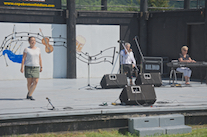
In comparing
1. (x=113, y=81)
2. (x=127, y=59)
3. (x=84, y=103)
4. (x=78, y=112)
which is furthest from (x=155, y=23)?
(x=78, y=112)

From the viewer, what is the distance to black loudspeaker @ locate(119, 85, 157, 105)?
6914mm

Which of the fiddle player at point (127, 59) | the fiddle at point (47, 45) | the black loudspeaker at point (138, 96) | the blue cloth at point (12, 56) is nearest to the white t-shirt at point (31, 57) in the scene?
the black loudspeaker at point (138, 96)

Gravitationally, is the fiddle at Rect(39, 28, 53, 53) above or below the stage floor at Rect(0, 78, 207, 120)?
above

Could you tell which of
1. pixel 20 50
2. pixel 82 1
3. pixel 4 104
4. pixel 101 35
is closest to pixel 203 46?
pixel 101 35

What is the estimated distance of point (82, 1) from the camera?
53125 mm

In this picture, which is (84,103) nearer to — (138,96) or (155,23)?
(138,96)

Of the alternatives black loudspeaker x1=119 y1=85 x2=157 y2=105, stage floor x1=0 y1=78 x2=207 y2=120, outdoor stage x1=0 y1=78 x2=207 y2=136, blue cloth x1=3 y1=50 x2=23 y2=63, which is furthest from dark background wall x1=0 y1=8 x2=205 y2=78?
black loudspeaker x1=119 y1=85 x2=157 y2=105

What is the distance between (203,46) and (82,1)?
138 ft

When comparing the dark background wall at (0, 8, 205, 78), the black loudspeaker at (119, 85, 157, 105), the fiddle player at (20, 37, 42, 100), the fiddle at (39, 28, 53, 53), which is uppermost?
the dark background wall at (0, 8, 205, 78)

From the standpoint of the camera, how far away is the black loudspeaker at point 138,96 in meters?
6.91

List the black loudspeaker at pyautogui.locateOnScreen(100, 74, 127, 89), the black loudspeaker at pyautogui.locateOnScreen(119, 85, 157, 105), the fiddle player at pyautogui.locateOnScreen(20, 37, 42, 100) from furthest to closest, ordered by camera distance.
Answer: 1. the black loudspeaker at pyautogui.locateOnScreen(100, 74, 127, 89)
2. the fiddle player at pyautogui.locateOnScreen(20, 37, 42, 100)
3. the black loudspeaker at pyautogui.locateOnScreen(119, 85, 157, 105)

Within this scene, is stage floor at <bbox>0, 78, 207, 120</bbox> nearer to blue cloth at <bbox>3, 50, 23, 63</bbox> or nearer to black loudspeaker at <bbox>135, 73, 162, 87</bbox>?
black loudspeaker at <bbox>135, 73, 162, 87</bbox>

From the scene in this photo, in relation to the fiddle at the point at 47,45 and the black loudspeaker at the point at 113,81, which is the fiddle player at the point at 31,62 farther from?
the fiddle at the point at 47,45

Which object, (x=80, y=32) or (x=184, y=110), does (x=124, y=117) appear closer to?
(x=184, y=110)
